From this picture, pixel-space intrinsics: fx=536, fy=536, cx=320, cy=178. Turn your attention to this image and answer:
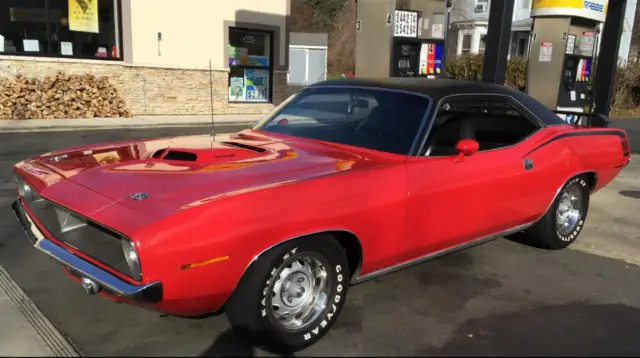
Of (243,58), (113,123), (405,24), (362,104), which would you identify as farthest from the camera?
(243,58)

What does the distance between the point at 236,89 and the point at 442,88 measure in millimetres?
14688

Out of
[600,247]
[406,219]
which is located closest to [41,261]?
[406,219]

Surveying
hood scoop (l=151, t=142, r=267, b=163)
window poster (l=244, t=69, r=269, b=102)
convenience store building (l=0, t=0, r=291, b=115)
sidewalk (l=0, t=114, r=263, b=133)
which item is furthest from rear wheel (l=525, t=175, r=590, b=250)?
window poster (l=244, t=69, r=269, b=102)

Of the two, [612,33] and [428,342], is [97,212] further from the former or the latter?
[612,33]

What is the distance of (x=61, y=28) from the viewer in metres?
14.6

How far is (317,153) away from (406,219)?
739 mm

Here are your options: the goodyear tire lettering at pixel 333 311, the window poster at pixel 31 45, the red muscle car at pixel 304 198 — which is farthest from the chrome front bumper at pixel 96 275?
the window poster at pixel 31 45

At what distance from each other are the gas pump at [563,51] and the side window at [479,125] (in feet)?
26.6

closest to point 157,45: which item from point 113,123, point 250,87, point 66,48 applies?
point 66,48

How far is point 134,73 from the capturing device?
1529cm

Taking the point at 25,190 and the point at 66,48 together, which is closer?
the point at 25,190

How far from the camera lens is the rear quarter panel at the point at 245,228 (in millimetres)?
2496

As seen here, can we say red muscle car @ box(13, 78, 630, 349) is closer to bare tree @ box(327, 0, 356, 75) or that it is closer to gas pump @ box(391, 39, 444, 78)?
gas pump @ box(391, 39, 444, 78)

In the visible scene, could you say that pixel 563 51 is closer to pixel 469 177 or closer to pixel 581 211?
pixel 581 211
